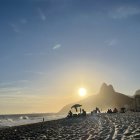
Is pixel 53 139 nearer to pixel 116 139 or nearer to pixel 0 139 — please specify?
pixel 116 139

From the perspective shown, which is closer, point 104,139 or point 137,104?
point 104,139

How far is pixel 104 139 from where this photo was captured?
19375mm

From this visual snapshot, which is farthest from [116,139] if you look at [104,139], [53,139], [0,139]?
[0,139]

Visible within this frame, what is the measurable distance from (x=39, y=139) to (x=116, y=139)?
723cm

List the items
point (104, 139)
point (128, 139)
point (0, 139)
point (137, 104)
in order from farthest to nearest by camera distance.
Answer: point (137, 104), point (0, 139), point (104, 139), point (128, 139)

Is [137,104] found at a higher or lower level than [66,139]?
higher

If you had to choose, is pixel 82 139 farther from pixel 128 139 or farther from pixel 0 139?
pixel 0 139

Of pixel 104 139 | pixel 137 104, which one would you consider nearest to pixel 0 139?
pixel 104 139

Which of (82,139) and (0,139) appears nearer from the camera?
(82,139)

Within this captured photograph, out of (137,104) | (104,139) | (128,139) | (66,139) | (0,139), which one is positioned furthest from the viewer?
(137,104)

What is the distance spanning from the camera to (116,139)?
1883 cm

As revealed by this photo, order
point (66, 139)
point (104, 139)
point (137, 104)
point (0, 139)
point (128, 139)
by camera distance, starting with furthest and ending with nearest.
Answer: point (137, 104) → point (0, 139) → point (66, 139) → point (104, 139) → point (128, 139)

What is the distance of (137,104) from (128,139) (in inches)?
3011

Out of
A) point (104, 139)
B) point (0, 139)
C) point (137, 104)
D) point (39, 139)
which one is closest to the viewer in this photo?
point (104, 139)
